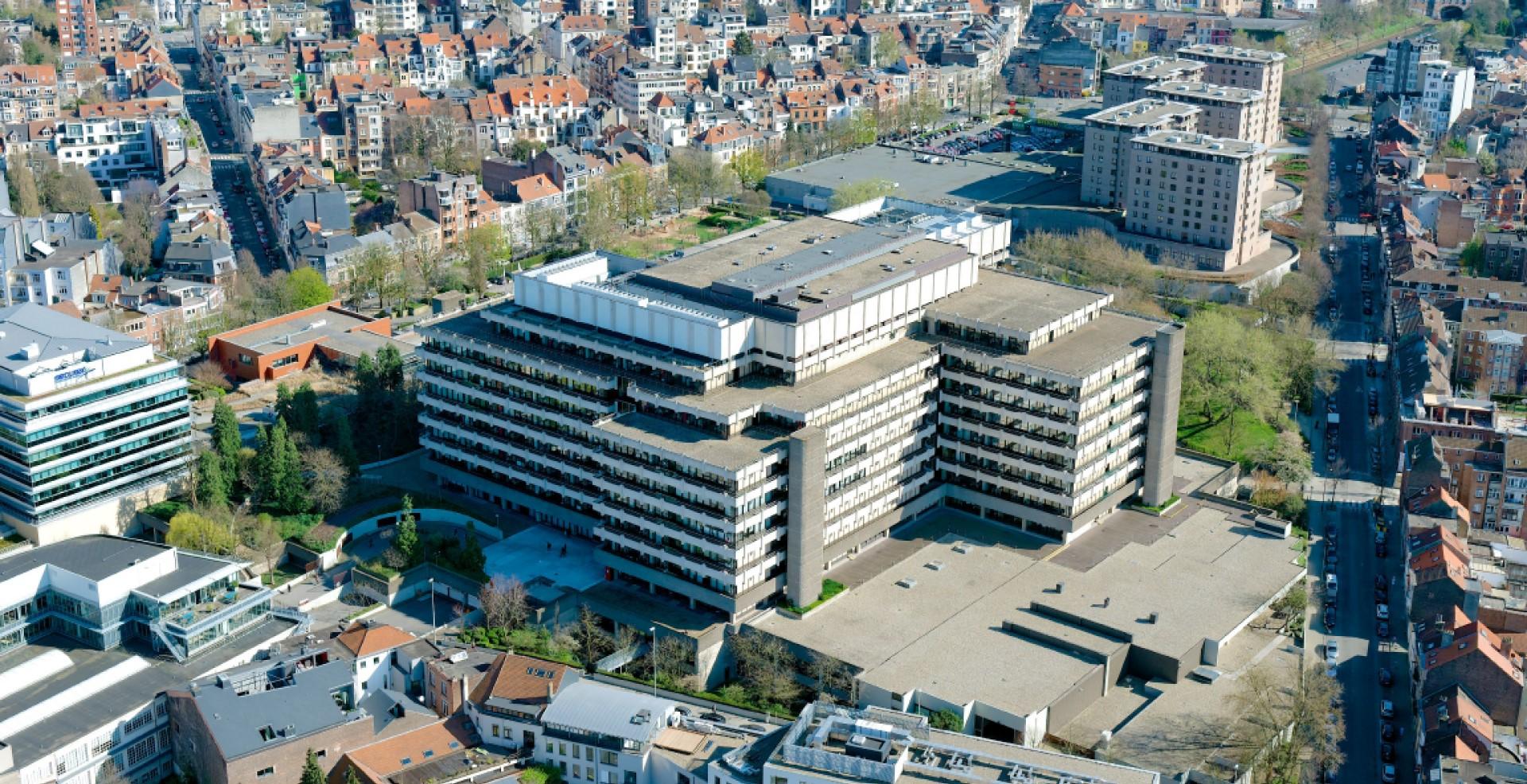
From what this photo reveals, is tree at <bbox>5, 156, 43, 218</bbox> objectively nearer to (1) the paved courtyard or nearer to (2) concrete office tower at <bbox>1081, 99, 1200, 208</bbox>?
(1) the paved courtyard

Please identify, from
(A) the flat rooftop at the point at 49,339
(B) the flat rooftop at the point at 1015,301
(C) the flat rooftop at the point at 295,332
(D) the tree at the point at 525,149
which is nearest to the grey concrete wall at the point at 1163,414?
(B) the flat rooftop at the point at 1015,301

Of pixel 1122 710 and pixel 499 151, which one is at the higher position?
pixel 499 151

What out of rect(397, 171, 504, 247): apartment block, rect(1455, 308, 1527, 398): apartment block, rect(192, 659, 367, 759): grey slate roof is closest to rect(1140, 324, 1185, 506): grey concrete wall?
rect(1455, 308, 1527, 398): apartment block

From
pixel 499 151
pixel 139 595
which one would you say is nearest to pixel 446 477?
pixel 139 595

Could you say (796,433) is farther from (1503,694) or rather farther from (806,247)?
(1503,694)

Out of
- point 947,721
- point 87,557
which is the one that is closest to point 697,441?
point 947,721

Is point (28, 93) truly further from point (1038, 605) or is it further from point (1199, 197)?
point (1038, 605)

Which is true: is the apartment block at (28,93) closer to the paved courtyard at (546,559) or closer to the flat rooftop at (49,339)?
the flat rooftop at (49,339)
